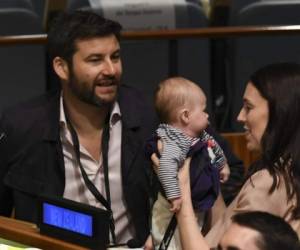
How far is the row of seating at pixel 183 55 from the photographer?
358cm

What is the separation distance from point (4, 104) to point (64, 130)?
48.7 inches

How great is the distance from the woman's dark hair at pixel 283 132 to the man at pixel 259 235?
38 cm

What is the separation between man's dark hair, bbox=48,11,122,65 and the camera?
2463 millimetres

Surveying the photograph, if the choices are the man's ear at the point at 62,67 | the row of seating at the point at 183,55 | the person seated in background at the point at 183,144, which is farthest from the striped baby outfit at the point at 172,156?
the row of seating at the point at 183,55

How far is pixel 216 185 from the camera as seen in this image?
2.19 m

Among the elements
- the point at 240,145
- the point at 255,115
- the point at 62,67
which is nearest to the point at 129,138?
the point at 62,67

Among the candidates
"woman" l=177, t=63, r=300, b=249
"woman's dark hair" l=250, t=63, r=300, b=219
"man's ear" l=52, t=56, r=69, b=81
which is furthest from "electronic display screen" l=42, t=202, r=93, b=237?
"man's ear" l=52, t=56, r=69, b=81

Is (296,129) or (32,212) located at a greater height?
(296,129)

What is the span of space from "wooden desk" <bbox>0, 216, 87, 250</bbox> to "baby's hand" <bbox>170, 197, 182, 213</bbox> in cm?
35

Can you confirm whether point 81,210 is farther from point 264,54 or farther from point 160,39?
point 264,54

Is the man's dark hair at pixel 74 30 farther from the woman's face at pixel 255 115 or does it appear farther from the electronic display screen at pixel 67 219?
the electronic display screen at pixel 67 219

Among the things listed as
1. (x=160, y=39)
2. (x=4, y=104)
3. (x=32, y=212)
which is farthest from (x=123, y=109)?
(x=4, y=104)

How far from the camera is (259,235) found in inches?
58.4

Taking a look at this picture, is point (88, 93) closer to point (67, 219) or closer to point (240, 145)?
point (67, 219)
